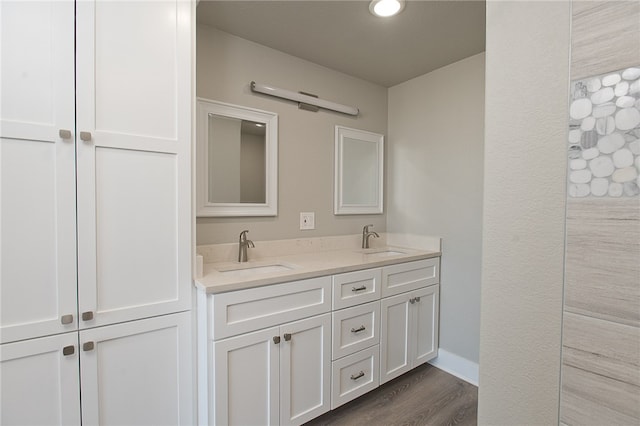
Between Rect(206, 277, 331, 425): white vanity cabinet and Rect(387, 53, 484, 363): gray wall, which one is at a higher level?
Rect(387, 53, 484, 363): gray wall

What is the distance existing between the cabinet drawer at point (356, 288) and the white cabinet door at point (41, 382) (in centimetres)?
118

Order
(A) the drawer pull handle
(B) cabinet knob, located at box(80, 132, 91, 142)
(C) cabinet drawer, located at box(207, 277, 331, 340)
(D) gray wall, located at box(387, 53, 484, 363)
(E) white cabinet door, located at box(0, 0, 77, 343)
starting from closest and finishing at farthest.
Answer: (E) white cabinet door, located at box(0, 0, 77, 343) → (B) cabinet knob, located at box(80, 132, 91, 142) → (C) cabinet drawer, located at box(207, 277, 331, 340) → (A) the drawer pull handle → (D) gray wall, located at box(387, 53, 484, 363)

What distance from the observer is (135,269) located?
1285 millimetres

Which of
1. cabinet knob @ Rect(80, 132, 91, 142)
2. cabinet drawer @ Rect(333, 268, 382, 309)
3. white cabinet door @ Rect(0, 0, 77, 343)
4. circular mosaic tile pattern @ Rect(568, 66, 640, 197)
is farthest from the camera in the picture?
cabinet drawer @ Rect(333, 268, 382, 309)

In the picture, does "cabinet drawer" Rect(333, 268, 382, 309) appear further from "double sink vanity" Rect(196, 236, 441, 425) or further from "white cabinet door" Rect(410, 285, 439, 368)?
"white cabinet door" Rect(410, 285, 439, 368)

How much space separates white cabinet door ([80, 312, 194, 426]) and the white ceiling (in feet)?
5.41

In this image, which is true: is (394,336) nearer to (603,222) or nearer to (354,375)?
(354,375)

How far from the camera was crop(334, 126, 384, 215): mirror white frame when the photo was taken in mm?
2445

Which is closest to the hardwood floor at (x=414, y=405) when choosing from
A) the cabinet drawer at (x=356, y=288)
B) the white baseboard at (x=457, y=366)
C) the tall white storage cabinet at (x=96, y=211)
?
the white baseboard at (x=457, y=366)

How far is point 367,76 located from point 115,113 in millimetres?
1917

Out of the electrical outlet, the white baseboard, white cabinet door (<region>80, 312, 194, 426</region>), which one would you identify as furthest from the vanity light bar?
the white baseboard

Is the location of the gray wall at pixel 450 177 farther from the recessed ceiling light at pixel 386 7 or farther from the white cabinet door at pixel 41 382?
the white cabinet door at pixel 41 382

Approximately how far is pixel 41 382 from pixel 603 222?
1732mm

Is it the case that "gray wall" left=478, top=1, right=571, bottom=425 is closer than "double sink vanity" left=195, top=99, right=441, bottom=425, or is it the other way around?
"gray wall" left=478, top=1, right=571, bottom=425
